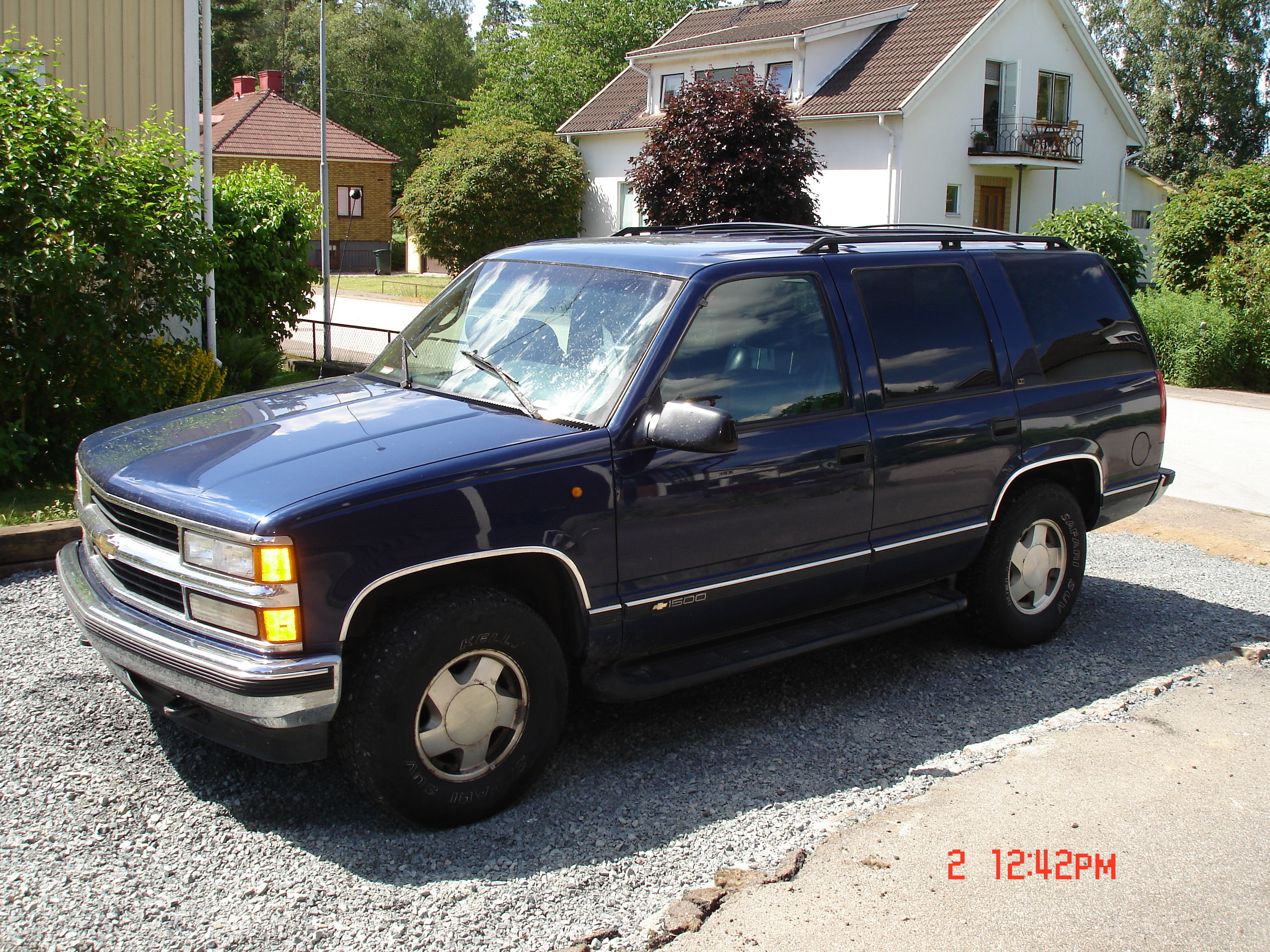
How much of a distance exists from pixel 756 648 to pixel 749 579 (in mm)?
294

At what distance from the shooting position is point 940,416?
510cm

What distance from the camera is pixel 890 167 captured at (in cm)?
2883

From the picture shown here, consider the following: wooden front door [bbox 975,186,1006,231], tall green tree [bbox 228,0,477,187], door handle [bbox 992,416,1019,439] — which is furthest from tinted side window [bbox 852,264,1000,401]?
tall green tree [bbox 228,0,477,187]

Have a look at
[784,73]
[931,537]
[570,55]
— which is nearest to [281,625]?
[931,537]

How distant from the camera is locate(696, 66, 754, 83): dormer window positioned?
1991 cm

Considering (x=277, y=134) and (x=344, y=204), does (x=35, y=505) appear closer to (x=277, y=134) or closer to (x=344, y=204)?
(x=277, y=134)

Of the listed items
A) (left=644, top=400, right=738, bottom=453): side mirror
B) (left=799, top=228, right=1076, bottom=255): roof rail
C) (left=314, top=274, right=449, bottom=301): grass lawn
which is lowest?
(left=644, top=400, right=738, bottom=453): side mirror

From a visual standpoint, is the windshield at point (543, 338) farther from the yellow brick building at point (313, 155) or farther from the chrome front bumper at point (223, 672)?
the yellow brick building at point (313, 155)

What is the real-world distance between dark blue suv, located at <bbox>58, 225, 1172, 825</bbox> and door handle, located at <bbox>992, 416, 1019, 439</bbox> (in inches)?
0.7

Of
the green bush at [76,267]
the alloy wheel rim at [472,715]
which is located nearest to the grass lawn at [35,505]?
the green bush at [76,267]

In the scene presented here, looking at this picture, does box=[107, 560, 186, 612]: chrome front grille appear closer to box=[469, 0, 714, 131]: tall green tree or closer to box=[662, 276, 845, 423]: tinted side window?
box=[662, 276, 845, 423]: tinted side window

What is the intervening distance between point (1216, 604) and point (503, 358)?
4.69m

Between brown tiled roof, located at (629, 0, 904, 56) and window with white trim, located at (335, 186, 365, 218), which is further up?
brown tiled roof, located at (629, 0, 904, 56)
